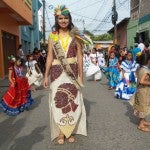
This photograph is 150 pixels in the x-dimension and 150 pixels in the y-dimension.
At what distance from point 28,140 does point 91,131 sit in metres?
1.12

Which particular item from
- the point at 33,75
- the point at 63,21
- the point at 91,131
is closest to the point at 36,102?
the point at 33,75

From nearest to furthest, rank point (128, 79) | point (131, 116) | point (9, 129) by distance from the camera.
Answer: point (9, 129) → point (131, 116) → point (128, 79)

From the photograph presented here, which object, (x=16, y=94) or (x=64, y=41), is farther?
(x=16, y=94)

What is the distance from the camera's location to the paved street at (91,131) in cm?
561

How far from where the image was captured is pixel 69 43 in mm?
5840

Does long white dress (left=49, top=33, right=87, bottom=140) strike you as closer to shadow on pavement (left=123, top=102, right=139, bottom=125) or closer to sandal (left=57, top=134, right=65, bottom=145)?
sandal (left=57, top=134, right=65, bottom=145)

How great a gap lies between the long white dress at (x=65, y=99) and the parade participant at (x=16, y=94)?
2.81m

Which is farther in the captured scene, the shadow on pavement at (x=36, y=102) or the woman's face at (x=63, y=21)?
the shadow on pavement at (x=36, y=102)

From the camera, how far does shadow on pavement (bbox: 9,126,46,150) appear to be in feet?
18.3

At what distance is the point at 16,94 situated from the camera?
8797 mm

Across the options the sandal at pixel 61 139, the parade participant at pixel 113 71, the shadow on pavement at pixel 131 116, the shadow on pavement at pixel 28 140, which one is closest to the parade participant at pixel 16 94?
the shadow on pavement at pixel 28 140

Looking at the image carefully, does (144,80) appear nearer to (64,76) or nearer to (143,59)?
(143,59)

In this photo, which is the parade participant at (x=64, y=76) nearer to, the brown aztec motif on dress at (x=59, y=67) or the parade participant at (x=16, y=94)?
the brown aztec motif on dress at (x=59, y=67)

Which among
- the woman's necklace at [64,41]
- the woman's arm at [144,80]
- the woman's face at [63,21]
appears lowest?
the woman's arm at [144,80]
